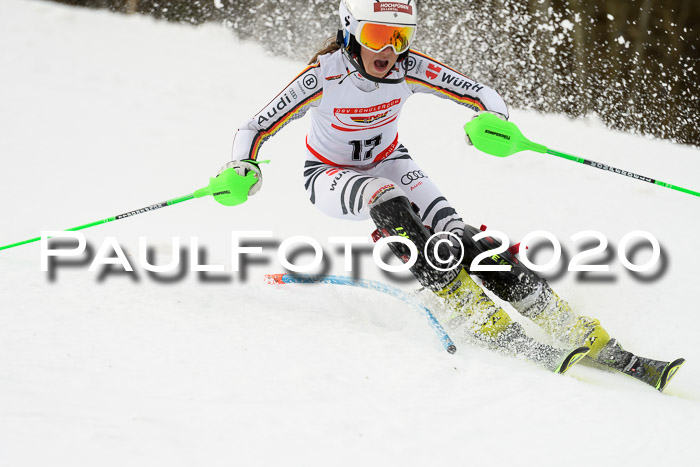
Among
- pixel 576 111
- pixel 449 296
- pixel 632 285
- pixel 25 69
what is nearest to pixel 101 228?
pixel 449 296

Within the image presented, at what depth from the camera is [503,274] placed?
2814 millimetres

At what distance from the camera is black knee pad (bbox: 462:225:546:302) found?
2.78 metres

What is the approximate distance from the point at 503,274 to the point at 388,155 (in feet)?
2.79

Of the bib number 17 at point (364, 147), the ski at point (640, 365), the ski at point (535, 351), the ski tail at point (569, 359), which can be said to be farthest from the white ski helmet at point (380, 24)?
the ski at point (640, 365)

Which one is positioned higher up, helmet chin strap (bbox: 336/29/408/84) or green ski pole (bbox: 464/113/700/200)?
helmet chin strap (bbox: 336/29/408/84)

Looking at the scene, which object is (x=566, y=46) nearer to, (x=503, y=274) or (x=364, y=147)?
(x=364, y=147)

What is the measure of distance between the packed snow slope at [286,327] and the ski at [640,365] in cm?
5

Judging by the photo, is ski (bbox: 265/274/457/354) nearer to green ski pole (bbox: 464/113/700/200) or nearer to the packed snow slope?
the packed snow slope

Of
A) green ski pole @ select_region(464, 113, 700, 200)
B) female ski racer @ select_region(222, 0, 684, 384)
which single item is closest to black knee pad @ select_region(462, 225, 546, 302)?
female ski racer @ select_region(222, 0, 684, 384)

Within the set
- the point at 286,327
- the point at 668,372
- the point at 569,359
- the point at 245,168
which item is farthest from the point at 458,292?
the point at 245,168

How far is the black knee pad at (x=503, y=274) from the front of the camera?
2.78 meters

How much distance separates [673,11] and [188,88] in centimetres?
513

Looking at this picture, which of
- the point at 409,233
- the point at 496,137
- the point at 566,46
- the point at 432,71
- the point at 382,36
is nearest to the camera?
the point at 409,233

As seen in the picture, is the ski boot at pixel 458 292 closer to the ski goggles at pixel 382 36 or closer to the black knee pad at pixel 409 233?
the black knee pad at pixel 409 233
